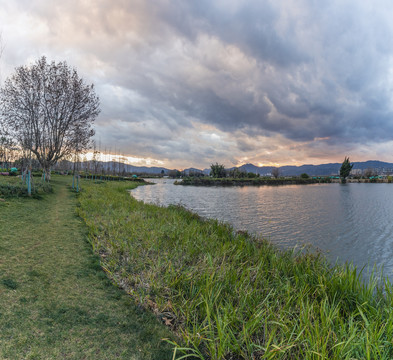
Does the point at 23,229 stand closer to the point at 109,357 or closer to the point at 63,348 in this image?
the point at 63,348

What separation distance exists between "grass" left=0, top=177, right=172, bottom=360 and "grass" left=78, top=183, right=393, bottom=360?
307mm

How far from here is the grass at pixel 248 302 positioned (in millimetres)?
2252

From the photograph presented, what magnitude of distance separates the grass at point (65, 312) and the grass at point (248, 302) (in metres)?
0.31

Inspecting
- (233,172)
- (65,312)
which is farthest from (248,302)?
(233,172)

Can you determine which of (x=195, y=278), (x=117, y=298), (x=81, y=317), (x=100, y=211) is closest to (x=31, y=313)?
(x=81, y=317)

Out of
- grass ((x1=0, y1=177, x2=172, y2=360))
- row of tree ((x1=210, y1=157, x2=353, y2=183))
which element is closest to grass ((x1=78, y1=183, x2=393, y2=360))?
grass ((x1=0, y1=177, x2=172, y2=360))

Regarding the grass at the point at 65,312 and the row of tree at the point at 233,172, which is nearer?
the grass at the point at 65,312

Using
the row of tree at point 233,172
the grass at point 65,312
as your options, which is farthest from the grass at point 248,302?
the row of tree at point 233,172

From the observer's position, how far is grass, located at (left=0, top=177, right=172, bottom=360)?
2197 millimetres

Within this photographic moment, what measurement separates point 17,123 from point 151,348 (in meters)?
26.3

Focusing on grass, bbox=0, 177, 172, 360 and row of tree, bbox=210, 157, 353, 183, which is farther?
row of tree, bbox=210, 157, 353, 183

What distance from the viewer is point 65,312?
109 inches

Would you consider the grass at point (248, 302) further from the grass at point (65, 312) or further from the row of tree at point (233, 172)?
the row of tree at point (233, 172)

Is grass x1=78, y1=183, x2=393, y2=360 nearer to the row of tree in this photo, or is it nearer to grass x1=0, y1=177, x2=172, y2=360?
grass x1=0, y1=177, x2=172, y2=360
